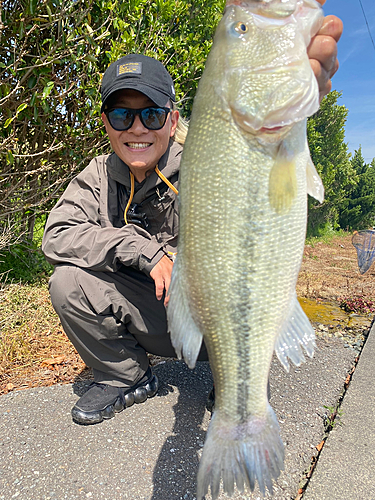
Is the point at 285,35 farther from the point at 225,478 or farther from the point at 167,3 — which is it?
the point at 167,3

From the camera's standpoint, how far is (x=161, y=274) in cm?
217

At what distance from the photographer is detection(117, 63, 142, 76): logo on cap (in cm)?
239

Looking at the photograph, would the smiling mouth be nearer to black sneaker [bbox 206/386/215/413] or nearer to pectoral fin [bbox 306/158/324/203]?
pectoral fin [bbox 306/158/324/203]

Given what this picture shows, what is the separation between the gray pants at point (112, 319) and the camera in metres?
2.46

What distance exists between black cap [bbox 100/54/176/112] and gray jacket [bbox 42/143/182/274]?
0.42m

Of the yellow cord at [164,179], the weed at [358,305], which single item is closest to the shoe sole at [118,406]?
the yellow cord at [164,179]

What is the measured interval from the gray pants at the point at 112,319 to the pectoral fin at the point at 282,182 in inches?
60.7

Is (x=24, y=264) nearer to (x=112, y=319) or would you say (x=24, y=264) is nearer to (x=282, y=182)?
(x=112, y=319)

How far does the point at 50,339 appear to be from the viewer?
11.9ft

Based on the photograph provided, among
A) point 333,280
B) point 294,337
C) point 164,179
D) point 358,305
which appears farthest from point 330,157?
point 294,337

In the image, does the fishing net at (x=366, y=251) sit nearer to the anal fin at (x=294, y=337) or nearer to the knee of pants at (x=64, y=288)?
the knee of pants at (x=64, y=288)

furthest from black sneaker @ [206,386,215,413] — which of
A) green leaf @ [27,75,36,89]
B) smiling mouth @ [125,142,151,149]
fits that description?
green leaf @ [27,75,36,89]

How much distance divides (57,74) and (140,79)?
224 centimetres

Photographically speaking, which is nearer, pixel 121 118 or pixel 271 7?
pixel 271 7
